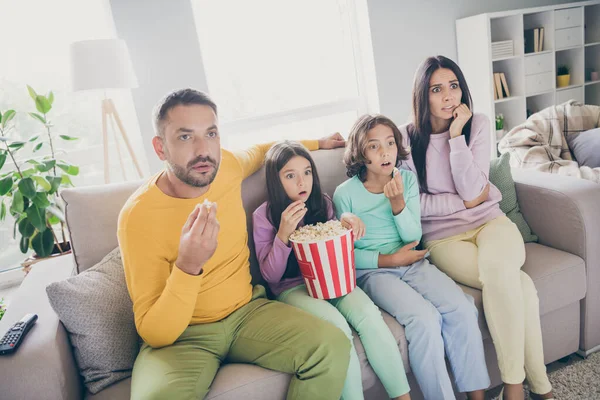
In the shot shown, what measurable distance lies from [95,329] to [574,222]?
1.58m

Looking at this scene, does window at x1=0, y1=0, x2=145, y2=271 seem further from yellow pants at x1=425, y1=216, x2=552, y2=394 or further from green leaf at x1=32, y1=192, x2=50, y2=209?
yellow pants at x1=425, y1=216, x2=552, y2=394

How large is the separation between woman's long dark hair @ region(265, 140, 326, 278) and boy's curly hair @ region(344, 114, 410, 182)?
0.15m

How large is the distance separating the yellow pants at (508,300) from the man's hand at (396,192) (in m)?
0.27

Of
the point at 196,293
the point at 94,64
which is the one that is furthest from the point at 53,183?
the point at 196,293

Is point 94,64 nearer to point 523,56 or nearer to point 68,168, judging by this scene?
point 68,168

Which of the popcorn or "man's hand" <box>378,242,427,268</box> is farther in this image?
"man's hand" <box>378,242,427,268</box>

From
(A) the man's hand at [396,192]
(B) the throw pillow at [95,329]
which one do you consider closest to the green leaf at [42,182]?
(B) the throw pillow at [95,329]

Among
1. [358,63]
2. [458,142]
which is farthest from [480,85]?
[458,142]

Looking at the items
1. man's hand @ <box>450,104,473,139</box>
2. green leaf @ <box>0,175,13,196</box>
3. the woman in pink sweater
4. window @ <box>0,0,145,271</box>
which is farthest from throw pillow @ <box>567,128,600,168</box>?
green leaf @ <box>0,175,13,196</box>

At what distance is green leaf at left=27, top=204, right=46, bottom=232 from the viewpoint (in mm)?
2322

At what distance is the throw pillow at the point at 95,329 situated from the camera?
1.20 metres

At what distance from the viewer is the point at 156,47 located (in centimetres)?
295

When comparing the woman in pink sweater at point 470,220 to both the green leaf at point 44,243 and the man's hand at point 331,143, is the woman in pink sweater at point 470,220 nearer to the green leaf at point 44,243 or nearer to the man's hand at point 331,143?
the man's hand at point 331,143

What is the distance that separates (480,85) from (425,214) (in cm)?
238
